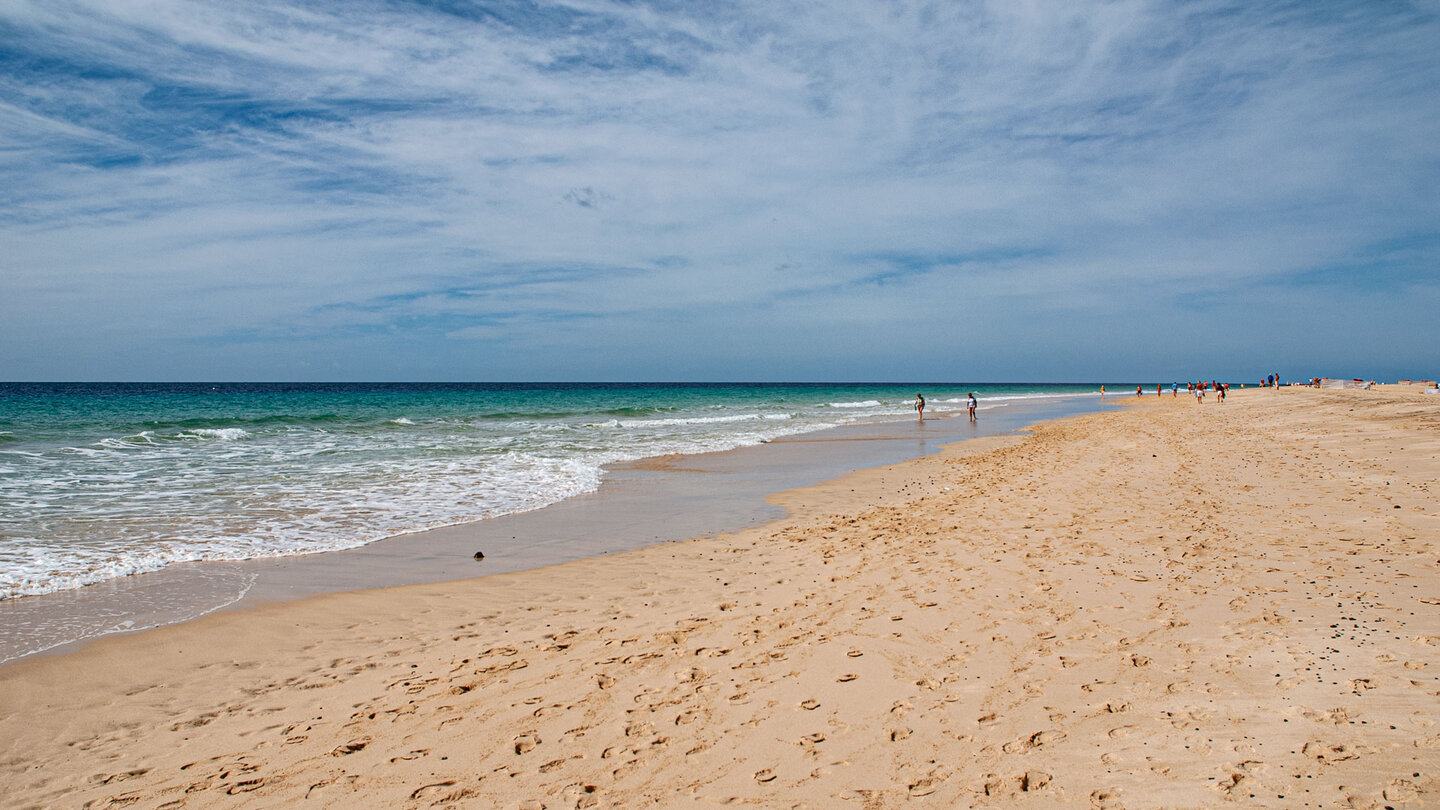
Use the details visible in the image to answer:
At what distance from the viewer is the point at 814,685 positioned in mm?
4574

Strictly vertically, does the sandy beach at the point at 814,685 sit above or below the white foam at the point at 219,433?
below

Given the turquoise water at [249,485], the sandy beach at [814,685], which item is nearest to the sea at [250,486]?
the turquoise water at [249,485]

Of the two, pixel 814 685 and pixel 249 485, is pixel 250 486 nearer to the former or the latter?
pixel 249 485

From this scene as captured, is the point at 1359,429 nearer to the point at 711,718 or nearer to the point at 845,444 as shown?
the point at 845,444

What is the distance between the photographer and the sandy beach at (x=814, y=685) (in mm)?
3484

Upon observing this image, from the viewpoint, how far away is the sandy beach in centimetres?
348

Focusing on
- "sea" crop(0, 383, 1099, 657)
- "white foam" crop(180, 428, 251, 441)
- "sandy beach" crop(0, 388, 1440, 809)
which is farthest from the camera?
"white foam" crop(180, 428, 251, 441)

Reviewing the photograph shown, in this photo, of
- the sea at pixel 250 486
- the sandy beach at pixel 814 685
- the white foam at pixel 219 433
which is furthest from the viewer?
the white foam at pixel 219 433

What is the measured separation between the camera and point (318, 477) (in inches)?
592

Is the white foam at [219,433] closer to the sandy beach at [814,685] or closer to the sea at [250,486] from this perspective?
the sea at [250,486]

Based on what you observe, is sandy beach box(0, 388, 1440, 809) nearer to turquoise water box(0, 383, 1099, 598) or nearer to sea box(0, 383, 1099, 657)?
sea box(0, 383, 1099, 657)

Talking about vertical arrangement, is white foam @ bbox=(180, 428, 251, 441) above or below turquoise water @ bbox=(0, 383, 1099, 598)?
above

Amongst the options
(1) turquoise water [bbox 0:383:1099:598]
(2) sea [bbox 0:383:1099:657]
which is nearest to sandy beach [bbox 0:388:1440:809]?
(2) sea [bbox 0:383:1099:657]

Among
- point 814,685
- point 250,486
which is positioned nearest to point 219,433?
point 250,486
